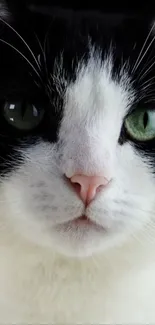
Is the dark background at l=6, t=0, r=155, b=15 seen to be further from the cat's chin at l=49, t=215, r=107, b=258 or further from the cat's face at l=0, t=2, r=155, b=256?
the cat's chin at l=49, t=215, r=107, b=258

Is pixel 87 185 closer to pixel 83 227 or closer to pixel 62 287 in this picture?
pixel 83 227

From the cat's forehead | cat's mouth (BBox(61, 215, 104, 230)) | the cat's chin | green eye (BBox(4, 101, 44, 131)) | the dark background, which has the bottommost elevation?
the cat's chin

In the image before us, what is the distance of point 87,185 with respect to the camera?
2.32 feet

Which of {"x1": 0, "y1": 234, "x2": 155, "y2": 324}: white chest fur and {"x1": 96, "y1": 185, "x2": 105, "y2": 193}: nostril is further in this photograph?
{"x1": 0, "y1": 234, "x2": 155, "y2": 324}: white chest fur

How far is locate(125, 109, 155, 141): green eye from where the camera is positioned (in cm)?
78

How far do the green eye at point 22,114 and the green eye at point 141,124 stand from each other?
0.13 metres

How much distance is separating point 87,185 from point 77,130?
8 centimetres

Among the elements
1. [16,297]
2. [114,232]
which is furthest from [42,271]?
[114,232]

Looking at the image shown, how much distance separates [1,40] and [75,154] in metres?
0.20

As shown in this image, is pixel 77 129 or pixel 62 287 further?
pixel 62 287

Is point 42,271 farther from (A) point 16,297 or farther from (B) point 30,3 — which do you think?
(B) point 30,3

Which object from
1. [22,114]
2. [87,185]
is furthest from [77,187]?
[22,114]

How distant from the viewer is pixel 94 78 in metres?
0.76

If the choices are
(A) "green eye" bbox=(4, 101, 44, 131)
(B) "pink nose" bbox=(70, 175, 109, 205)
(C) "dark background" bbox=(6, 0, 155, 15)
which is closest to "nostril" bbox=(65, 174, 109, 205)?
(B) "pink nose" bbox=(70, 175, 109, 205)
